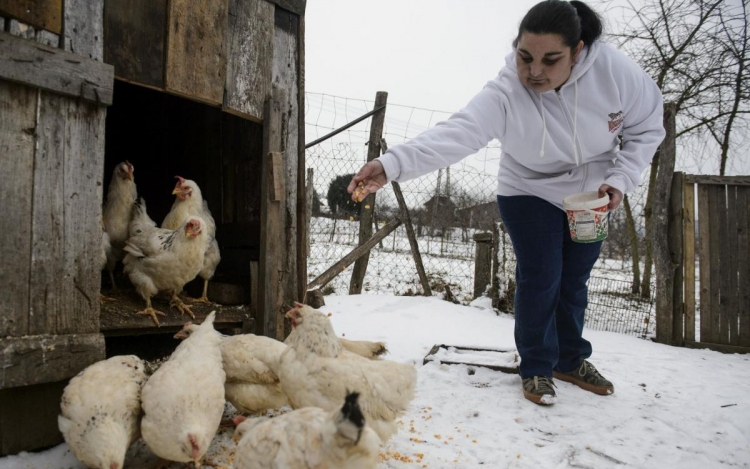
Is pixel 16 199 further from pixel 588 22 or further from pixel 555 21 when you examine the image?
pixel 588 22

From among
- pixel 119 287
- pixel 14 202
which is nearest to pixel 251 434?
pixel 14 202

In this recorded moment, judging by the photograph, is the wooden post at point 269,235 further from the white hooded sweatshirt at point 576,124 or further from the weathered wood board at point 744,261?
the weathered wood board at point 744,261

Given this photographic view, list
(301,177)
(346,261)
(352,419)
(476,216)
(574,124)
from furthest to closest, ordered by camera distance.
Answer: (476,216) < (346,261) < (301,177) < (574,124) < (352,419)

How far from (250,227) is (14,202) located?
5.99 ft

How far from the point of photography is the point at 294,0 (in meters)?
3.03

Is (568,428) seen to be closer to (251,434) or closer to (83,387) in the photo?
(251,434)

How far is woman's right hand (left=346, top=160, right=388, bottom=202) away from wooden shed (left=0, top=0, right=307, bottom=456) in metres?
1.01

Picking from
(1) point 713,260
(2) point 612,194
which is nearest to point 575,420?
(2) point 612,194

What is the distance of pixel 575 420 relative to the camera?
249 cm

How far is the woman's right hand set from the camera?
1.97m

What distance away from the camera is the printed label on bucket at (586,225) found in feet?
7.63

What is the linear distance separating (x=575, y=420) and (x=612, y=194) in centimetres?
123

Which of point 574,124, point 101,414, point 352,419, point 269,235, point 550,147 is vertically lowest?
point 101,414

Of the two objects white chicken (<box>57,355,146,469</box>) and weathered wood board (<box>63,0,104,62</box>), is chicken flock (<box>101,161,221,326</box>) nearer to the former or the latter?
white chicken (<box>57,355,146,469</box>)
